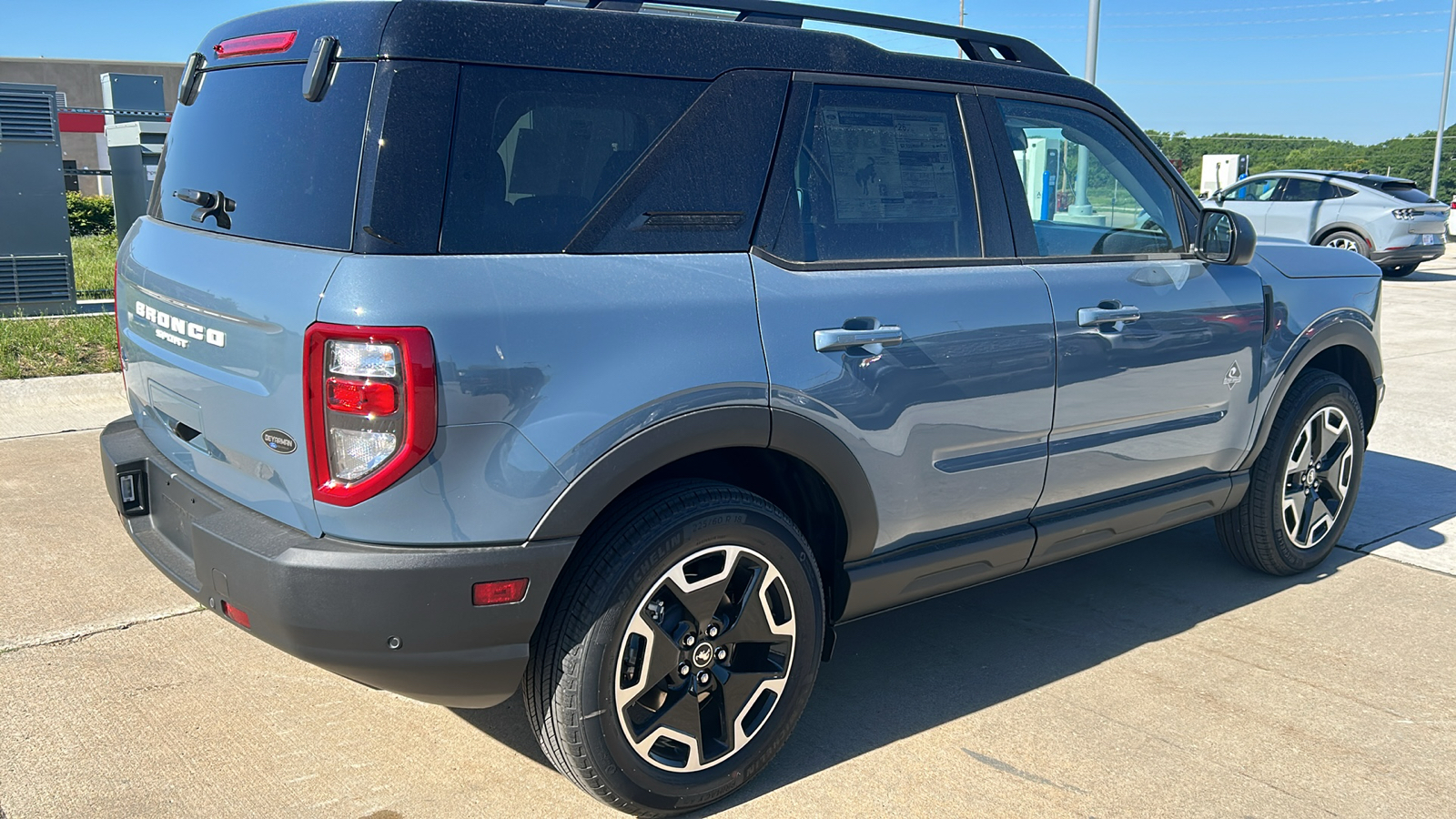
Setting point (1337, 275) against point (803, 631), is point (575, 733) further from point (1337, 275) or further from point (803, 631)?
point (1337, 275)

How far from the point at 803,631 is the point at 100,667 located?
223 cm

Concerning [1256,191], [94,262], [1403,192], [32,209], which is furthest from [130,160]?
[1403,192]

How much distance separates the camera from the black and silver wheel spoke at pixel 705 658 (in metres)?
2.79

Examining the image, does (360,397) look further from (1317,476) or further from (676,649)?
(1317,476)

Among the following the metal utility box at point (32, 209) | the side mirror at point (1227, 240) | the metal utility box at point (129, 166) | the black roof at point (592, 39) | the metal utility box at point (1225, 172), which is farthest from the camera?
the metal utility box at point (1225, 172)

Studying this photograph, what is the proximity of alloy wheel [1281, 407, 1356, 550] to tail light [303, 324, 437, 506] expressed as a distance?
11.7 ft

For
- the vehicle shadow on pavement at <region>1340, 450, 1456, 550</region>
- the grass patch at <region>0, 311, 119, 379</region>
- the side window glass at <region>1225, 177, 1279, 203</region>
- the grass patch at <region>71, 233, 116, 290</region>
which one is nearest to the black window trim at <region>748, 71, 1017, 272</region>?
the vehicle shadow on pavement at <region>1340, 450, 1456, 550</region>

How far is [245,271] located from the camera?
2654mm

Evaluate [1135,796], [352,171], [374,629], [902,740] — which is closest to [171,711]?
[374,629]

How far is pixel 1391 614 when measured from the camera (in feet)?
14.4

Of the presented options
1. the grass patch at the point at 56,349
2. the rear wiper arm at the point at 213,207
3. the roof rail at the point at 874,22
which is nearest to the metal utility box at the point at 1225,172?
the grass patch at the point at 56,349

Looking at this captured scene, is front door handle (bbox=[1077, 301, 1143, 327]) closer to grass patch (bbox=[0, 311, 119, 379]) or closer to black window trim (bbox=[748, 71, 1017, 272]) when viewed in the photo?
black window trim (bbox=[748, 71, 1017, 272])

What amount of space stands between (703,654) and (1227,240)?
2.44 m

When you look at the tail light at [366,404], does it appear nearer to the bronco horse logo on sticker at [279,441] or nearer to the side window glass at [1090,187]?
the bronco horse logo on sticker at [279,441]
